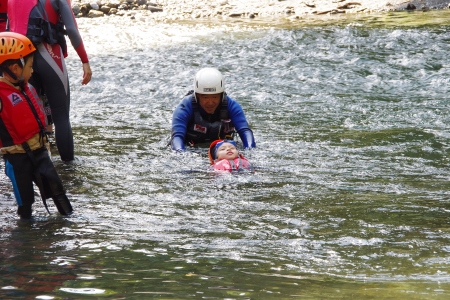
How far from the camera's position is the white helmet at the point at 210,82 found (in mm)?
8477

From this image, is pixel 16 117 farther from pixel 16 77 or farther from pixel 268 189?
pixel 268 189

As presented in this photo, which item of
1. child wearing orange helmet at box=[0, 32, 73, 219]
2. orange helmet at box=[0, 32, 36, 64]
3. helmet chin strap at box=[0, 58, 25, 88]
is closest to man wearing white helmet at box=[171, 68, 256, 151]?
child wearing orange helmet at box=[0, 32, 73, 219]

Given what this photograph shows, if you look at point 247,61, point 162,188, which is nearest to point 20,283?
point 162,188

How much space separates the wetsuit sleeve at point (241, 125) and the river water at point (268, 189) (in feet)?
0.77

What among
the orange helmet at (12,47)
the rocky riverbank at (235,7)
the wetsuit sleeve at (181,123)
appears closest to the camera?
the orange helmet at (12,47)

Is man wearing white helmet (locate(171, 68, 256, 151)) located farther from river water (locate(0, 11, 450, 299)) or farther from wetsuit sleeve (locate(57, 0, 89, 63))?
wetsuit sleeve (locate(57, 0, 89, 63))

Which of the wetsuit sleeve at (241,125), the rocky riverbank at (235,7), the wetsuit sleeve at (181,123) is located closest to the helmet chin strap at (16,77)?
the wetsuit sleeve at (181,123)


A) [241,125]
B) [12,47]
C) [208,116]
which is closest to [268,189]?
[241,125]

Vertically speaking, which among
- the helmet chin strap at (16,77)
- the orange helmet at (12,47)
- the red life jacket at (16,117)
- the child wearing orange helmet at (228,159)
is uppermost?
the orange helmet at (12,47)

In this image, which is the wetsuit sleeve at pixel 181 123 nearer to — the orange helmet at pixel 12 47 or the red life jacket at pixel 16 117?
the red life jacket at pixel 16 117

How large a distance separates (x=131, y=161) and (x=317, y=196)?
274 centimetres

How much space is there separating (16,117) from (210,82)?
11.7 ft

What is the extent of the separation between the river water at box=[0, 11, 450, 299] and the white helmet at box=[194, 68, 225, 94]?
804mm

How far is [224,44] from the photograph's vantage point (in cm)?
1609
